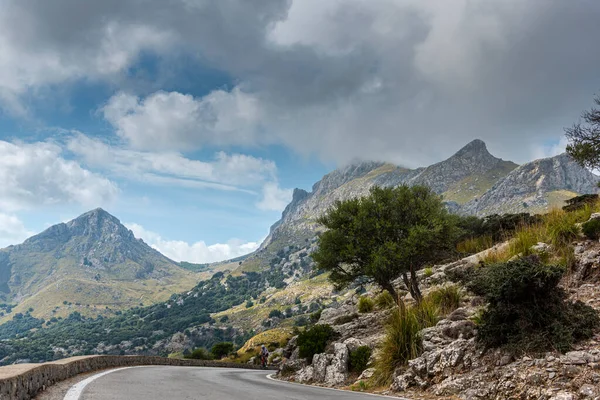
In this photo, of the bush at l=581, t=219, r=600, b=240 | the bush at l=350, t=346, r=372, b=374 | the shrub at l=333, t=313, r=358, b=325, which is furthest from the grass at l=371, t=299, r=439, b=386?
the shrub at l=333, t=313, r=358, b=325

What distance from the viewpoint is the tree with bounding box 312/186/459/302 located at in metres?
21.4

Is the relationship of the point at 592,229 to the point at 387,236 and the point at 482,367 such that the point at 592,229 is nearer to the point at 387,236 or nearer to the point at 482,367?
the point at 482,367

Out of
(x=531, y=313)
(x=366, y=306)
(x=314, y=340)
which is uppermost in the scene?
(x=531, y=313)

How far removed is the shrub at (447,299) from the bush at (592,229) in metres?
5.88

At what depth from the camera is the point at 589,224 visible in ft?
49.9

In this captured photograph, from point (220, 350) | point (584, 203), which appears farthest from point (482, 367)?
point (220, 350)

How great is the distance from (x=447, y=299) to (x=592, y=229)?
6.59 meters

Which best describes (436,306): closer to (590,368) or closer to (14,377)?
Result: (590,368)

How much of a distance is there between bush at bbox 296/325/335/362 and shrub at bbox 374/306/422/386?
7946mm

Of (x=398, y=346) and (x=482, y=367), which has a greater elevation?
(x=398, y=346)

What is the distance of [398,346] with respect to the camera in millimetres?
13602

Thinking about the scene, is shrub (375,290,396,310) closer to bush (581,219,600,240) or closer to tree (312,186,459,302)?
tree (312,186,459,302)

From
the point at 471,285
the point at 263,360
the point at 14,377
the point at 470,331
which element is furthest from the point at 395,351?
the point at 263,360

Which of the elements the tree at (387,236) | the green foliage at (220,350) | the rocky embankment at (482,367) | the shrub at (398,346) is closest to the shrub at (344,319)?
the tree at (387,236)
